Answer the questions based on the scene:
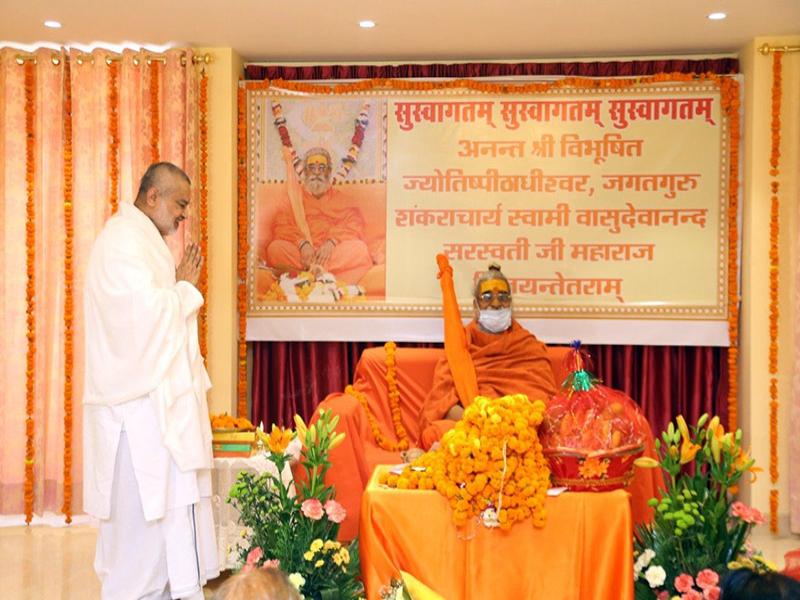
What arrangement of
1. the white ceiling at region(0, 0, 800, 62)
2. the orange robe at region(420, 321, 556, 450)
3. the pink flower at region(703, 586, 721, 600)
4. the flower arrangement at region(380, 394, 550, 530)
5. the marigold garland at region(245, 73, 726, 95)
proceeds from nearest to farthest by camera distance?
the pink flower at region(703, 586, 721, 600), the flower arrangement at region(380, 394, 550, 530), the white ceiling at region(0, 0, 800, 62), the orange robe at region(420, 321, 556, 450), the marigold garland at region(245, 73, 726, 95)

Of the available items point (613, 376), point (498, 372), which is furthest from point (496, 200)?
point (613, 376)

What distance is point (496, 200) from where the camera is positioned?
6.48 metres

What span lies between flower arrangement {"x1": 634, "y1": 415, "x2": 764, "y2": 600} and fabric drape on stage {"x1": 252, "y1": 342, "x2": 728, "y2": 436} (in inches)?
106

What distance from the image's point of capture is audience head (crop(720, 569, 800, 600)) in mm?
1544

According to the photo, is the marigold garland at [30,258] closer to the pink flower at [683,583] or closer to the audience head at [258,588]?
the pink flower at [683,583]

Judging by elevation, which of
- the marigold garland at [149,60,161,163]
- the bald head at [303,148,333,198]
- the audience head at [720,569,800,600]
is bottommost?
the audience head at [720,569,800,600]

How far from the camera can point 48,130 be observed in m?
6.32

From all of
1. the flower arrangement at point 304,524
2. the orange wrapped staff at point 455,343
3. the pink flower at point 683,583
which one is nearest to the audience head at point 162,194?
the flower arrangement at point 304,524

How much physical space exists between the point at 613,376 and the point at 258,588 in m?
5.11

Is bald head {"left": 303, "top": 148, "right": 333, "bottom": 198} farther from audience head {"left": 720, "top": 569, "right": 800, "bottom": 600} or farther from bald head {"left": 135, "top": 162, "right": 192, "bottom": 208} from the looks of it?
audience head {"left": 720, "top": 569, "right": 800, "bottom": 600}

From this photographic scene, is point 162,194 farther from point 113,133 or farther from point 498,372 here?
point 498,372

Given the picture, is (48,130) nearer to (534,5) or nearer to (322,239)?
(322,239)

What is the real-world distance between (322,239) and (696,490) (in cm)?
341

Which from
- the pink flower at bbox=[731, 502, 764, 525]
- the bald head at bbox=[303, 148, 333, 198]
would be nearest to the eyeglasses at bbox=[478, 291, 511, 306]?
the bald head at bbox=[303, 148, 333, 198]
